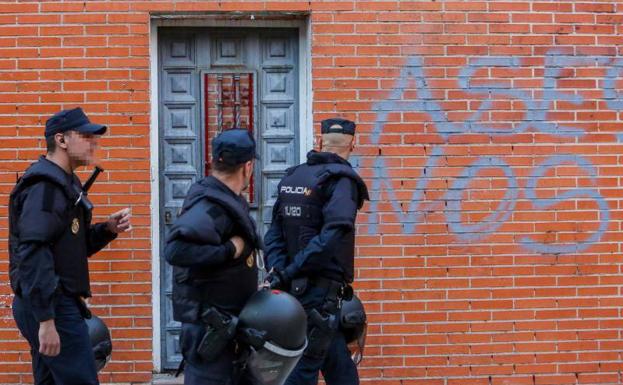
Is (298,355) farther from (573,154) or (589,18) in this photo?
(589,18)

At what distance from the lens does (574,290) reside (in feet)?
22.2

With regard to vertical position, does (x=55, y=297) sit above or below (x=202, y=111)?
below

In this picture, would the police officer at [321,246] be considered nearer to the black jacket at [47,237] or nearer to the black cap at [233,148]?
the black cap at [233,148]

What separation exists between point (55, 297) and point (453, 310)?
312 centimetres

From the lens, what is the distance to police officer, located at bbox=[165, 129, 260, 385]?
4.31 m

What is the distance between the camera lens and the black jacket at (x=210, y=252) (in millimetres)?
4297

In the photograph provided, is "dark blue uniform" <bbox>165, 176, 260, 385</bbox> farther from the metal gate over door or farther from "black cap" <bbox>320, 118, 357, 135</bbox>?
the metal gate over door

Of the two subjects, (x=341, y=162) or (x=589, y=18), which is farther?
(x=589, y=18)

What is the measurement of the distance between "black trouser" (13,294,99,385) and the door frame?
1.86m

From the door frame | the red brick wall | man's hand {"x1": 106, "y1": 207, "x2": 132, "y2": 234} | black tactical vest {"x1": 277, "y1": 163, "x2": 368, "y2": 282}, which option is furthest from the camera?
the door frame

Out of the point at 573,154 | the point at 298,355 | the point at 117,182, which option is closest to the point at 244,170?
the point at 298,355

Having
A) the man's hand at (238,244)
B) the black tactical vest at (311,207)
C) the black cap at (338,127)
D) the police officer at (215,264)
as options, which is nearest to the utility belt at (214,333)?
the police officer at (215,264)

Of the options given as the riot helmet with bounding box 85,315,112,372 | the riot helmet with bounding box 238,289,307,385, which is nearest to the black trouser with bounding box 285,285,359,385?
the riot helmet with bounding box 238,289,307,385

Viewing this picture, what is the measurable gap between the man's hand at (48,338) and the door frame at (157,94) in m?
2.09
